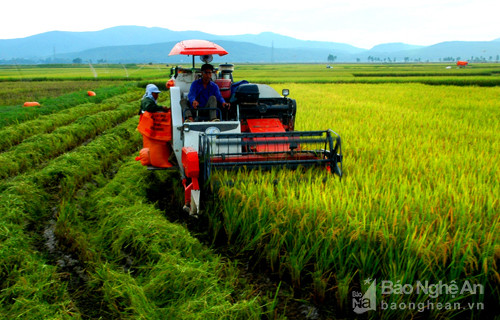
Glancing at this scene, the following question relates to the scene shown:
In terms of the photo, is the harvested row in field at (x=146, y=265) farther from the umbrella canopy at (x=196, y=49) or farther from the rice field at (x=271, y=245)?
the umbrella canopy at (x=196, y=49)

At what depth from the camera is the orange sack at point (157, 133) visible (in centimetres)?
647

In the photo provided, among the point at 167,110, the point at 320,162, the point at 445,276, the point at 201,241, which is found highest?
the point at 167,110

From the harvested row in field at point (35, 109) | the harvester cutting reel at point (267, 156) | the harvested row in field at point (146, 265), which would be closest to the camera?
the harvested row in field at point (146, 265)

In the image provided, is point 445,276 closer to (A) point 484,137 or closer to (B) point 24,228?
(B) point 24,228

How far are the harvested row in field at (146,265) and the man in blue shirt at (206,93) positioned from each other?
73.7 inches

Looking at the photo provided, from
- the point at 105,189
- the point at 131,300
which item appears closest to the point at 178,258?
the point at 131,300

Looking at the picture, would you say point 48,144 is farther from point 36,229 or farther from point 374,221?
point 374,221

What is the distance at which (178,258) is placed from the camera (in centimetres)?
369

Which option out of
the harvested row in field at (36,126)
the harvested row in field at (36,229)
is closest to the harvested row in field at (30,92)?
the harvested row in field at (36,126)

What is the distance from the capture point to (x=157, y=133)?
650 centimetres

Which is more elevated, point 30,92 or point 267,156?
point 30,92

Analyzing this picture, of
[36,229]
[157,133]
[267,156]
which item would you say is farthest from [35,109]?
[267,156]

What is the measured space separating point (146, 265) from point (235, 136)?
84.8 inches

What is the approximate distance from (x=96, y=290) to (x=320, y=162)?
316 cm
